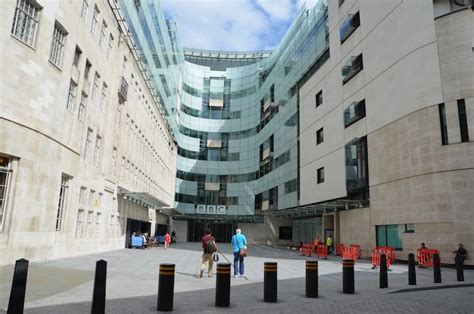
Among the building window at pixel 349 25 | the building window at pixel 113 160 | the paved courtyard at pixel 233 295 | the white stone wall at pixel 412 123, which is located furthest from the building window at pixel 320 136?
the paved courtyard at pixel 233 295

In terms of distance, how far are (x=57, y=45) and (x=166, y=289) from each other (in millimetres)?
14935

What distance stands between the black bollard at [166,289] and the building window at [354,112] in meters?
24.6

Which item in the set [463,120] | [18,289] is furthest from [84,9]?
[463,120]

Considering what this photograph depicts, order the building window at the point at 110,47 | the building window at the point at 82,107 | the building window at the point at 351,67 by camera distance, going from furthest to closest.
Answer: the building window at the point at 351,67
the building window at the point at 110,47
the building window at the point at 82,107

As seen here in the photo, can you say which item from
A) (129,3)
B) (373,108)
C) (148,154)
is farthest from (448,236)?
(148,154)

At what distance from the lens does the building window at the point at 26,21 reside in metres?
15.3

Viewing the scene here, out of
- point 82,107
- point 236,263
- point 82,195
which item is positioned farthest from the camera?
point 82,195

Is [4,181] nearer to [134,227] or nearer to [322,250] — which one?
[322,250]

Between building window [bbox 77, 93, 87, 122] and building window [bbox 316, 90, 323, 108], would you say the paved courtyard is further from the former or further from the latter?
building window [bbox 316, 90, 323, 108]

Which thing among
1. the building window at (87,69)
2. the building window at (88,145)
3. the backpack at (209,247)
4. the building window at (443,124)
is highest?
the building window at (87,69)

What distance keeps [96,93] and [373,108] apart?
1892 cm

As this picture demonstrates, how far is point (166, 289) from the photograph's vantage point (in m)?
7.78

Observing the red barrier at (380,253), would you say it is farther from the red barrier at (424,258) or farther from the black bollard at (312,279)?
the black bollard at (312,279)

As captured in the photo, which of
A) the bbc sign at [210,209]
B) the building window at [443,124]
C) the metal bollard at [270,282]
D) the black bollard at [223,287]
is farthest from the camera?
the bbc sign at [210,209]
